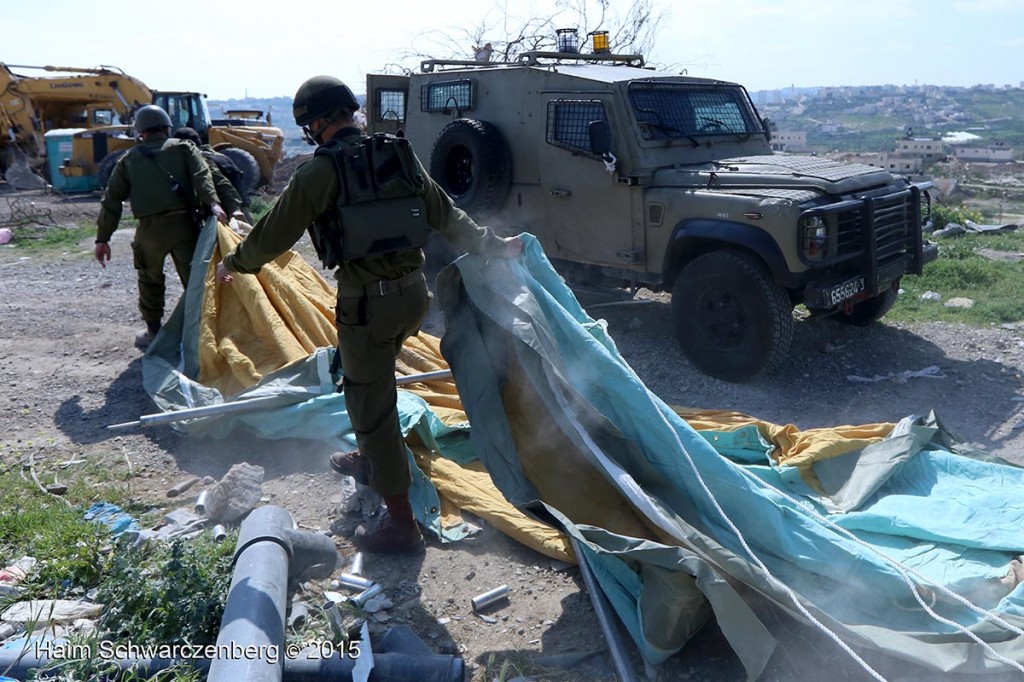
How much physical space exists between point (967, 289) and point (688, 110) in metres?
3.44

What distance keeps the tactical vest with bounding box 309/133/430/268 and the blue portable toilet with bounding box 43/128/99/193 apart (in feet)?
52.6

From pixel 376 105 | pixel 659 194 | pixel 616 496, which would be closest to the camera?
pixel 616 496

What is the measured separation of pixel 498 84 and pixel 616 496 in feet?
16.0

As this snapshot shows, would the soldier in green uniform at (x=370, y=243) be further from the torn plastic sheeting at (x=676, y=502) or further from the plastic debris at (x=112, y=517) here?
the plastic debris at (x=112, y=517)

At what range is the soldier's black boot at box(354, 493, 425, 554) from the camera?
3.42 meters

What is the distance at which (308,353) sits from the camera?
4.98 m

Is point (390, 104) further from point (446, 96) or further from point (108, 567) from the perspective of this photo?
point (108, 567)

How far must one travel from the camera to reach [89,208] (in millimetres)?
14891

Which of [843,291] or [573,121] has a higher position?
[573,121]

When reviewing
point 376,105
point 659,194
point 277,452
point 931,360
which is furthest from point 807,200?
point 376,105

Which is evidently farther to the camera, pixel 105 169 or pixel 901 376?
pixel 105 169

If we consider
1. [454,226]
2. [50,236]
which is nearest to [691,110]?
[454,226]

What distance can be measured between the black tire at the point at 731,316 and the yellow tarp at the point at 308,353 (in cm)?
111

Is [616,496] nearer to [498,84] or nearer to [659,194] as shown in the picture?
[659,194]
